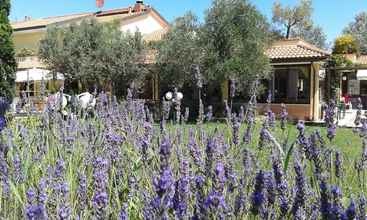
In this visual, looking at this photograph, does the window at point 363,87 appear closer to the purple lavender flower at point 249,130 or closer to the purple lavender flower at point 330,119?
the purple lavender flower at point 249,130

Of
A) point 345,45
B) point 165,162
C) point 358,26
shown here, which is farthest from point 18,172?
point 358,26

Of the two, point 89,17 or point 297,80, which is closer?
point 297,80

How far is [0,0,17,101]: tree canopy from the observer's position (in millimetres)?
12359

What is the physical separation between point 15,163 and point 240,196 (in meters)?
1.41

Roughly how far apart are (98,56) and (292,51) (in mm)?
9438

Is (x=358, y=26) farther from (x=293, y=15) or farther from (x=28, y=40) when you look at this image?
(x=28, y=40)

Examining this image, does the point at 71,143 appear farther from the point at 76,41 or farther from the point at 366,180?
the point at 76,41

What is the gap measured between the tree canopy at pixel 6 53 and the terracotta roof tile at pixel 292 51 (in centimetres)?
1193

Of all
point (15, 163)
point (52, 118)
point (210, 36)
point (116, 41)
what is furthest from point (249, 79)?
point (15, 163)

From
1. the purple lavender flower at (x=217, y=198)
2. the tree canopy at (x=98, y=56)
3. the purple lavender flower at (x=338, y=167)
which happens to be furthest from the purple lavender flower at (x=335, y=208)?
the tree canopy at (x=98, y=56)

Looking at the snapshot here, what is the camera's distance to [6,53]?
13.0 metres

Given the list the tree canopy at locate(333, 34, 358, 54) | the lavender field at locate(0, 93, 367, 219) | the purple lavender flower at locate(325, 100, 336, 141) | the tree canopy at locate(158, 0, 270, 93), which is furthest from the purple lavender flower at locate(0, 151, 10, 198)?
the tree canopy at locate(333, 34, 358, 54)

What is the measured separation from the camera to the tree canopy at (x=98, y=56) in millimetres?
21422

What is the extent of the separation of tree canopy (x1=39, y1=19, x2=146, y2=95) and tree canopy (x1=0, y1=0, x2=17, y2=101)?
27.0 ft
